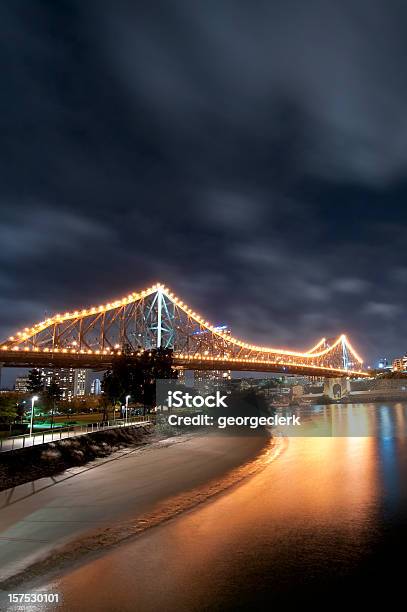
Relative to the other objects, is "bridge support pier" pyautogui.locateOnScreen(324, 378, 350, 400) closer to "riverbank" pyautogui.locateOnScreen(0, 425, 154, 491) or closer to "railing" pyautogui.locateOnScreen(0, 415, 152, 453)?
"riverbank" pyautogui.locateOnScreen(0, 425, 154, 491)

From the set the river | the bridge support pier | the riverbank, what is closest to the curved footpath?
the riverbank

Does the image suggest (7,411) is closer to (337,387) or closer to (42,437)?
(42,437)

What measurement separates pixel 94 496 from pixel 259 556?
28.1 feet

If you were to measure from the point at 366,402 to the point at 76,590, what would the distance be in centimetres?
11224

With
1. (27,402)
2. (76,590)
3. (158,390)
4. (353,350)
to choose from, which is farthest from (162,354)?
(353,350)

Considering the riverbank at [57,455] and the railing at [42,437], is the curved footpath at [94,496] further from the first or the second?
the railing at [42,437]

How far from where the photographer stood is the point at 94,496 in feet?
60.9

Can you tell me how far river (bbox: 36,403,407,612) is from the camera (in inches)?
397

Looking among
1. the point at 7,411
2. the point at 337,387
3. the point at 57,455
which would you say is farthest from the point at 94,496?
the point at 337,387

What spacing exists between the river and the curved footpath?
5.45 ft

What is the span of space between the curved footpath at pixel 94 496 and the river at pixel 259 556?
5.45ft

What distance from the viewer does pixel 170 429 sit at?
148 feet

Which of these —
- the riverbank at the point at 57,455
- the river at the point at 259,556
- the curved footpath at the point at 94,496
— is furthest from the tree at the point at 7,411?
the river at the point at 259,556

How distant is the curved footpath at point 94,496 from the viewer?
42.9 feet
